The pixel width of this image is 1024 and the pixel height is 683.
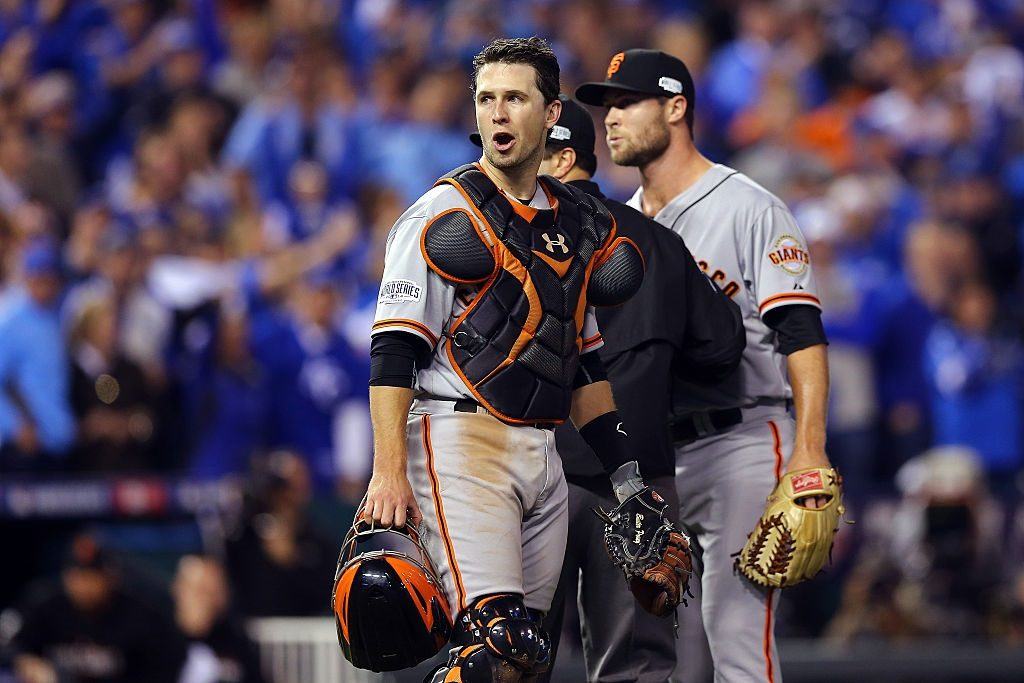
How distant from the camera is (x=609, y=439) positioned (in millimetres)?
4016

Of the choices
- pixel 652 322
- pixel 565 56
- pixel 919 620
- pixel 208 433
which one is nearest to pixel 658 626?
pixel 652 322

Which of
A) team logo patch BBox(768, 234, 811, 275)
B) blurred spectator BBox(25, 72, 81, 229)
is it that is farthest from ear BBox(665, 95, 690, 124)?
blurred spectator BBox(25, 72, 81, 229)

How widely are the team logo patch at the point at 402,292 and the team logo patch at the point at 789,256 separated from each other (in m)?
1.51

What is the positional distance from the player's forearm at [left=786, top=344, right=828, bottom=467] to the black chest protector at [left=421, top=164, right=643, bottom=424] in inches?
39.0

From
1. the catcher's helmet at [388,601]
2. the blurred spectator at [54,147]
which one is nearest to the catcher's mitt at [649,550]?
the catcher's helmet at [388,601]

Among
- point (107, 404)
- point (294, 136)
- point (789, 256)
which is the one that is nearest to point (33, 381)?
point (107, 404)

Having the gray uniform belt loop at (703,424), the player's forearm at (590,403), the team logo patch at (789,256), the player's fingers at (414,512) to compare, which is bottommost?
the gray uniform belt loop at (703,424)

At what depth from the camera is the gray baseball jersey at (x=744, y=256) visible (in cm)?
482

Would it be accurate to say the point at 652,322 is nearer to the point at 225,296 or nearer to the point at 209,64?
the point at 225,296

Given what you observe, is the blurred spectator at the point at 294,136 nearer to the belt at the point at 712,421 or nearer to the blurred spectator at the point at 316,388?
the blurred spectator at the point at 316,388

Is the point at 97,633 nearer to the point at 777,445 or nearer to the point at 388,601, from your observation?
the point at 777,445

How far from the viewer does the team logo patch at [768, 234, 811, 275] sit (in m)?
4.73

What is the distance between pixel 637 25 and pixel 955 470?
5.35 m

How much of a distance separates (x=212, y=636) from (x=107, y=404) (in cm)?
171
